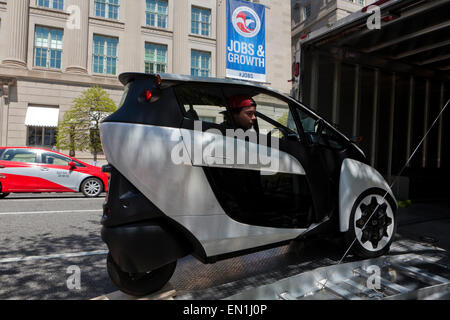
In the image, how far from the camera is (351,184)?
3.32 metres

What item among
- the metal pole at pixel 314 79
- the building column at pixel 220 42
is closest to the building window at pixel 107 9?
the building column at pixel 220 42

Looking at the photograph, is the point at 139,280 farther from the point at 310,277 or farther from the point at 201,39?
the point at 201,39

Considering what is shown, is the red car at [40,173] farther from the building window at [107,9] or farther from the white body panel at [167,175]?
the building window at [107,9]

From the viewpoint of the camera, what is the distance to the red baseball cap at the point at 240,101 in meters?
2.80

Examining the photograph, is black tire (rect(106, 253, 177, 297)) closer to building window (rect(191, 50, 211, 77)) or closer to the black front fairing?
the black front fairing

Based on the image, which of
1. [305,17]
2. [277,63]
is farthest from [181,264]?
[305,17]

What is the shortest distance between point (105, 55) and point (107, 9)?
3105mm

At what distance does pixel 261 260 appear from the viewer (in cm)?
346

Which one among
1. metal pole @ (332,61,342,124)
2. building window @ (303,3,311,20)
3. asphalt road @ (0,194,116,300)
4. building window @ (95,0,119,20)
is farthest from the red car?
building window @ (303,3,311,20)

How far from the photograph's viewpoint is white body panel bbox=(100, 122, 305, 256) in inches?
91.2

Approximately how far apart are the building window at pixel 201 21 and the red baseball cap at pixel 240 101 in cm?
2196

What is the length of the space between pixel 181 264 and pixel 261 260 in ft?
2.89

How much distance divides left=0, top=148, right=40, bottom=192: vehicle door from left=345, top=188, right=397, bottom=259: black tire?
343 inches

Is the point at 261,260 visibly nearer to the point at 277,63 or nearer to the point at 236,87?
the point at 236,87
